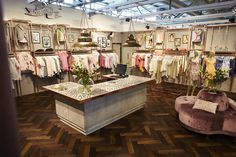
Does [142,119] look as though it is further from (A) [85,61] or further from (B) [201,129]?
(A) [85,61]

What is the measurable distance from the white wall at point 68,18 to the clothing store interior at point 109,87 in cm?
3

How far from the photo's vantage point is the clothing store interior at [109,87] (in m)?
2.71

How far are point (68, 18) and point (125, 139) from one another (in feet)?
18.1

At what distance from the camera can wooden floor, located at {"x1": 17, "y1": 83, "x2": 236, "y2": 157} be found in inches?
104

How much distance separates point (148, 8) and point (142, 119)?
5.26m

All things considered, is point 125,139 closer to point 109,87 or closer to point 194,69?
point 109,87

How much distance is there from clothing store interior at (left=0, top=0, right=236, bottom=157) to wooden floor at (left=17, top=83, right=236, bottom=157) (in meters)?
0.02

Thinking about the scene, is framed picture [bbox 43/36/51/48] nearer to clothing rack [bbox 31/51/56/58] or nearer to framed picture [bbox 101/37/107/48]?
clothing rack [bbox 31/51/56/58]

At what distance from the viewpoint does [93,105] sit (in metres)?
3.15

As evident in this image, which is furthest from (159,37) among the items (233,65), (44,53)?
(44,53)

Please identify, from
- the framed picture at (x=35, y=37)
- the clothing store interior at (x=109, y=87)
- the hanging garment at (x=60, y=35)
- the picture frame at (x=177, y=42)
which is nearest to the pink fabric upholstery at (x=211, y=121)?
the clothing store interior at (x=109, y=87)

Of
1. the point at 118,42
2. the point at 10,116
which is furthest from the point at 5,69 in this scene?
the point at 118,42

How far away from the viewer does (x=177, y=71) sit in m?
6.31

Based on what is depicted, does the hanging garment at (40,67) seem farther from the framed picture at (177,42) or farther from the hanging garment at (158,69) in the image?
the framed picture at (177,42)
